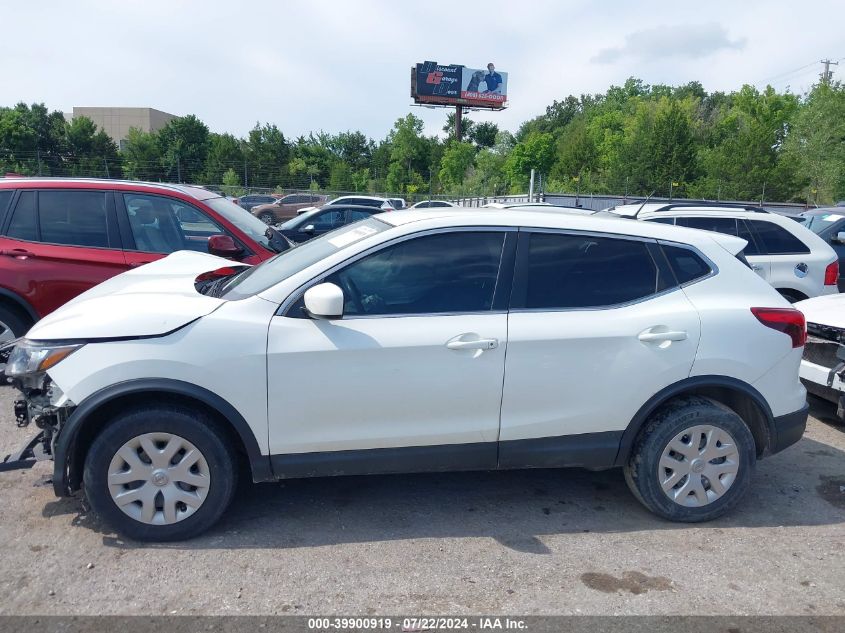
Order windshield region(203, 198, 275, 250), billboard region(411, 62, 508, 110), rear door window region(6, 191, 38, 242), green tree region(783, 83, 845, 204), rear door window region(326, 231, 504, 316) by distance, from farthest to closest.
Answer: billboard region(411, 62, 508, 110) < green tree region(783, 83, 845, 204) < windshield region(203, 198, 275, 250) < rear door window region(6, 191, 38, 242) < rear door window region(326, 231, 504, 316)

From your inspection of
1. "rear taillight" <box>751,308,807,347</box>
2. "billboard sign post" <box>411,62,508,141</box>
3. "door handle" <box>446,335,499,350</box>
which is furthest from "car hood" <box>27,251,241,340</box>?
"billboard sign post" <box>411,62,508,141</box>

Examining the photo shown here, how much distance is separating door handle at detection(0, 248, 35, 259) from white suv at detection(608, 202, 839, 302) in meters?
6.07

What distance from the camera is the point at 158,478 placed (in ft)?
11.3

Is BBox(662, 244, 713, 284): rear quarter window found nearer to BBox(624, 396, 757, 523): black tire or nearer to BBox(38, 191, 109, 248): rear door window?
BBox(624, 396, 757, 523): black tire

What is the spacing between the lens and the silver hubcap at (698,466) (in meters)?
3.85

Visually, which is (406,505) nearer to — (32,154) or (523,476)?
(523,476)

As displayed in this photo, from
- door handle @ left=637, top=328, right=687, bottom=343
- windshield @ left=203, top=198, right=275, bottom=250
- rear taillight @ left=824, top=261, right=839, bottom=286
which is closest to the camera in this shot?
door handle @ left=637, top=328, right=687, bottom=343

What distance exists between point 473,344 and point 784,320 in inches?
72.6

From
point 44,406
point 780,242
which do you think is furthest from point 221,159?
point 44,406

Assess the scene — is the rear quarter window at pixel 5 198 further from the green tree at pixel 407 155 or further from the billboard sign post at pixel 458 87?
the billboard sign post at pixel 458 87

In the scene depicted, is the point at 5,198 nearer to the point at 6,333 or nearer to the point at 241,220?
the point at 6,333

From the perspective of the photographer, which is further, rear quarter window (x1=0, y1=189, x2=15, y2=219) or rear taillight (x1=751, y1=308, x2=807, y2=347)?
rear quarter window (x1=0, y1=189, x2=15, y2=219)

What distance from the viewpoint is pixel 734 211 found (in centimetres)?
831

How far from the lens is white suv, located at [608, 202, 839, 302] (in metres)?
8.05
